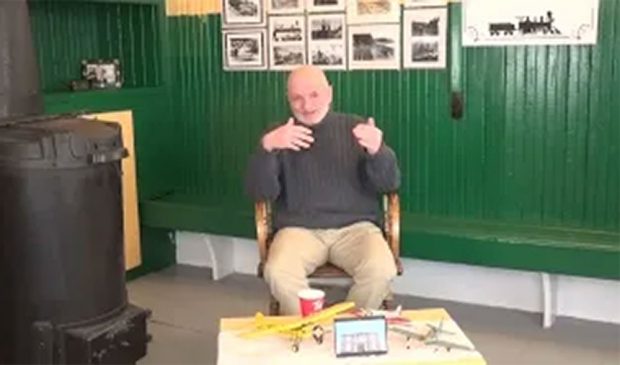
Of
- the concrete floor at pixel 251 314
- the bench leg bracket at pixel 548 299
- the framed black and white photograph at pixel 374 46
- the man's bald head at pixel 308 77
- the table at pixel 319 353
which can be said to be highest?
the framed black and white photograph at pixel 374 46

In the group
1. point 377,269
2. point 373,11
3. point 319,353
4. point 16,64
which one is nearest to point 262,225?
point 377,269

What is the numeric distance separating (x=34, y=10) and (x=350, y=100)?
6.60 ft

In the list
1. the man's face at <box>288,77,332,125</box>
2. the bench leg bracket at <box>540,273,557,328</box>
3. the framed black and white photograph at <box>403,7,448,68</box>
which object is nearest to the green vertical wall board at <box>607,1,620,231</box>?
the bench leg bracket at <box>540,273,557,328</box>

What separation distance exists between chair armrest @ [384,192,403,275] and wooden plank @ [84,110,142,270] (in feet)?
6.30

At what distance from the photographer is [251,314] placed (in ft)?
14.2

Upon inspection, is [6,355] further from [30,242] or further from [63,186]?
[63,186]

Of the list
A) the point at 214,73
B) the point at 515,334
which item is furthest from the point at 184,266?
the point at 515,334

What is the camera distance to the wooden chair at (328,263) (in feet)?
11.4

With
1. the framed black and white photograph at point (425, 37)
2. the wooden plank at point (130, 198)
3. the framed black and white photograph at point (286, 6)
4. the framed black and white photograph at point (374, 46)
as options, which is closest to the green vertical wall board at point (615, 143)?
the framed black and white photograph at point (425, 37)

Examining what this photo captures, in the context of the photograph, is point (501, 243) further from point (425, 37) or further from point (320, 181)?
point (425, 37)

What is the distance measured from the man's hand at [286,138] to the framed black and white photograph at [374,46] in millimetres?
1169

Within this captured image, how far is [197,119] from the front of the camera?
520 centimetres

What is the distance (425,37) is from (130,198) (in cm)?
207

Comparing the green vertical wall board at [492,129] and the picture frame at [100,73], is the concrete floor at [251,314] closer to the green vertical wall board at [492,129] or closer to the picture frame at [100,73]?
the green vertical wall board at [492,129]
